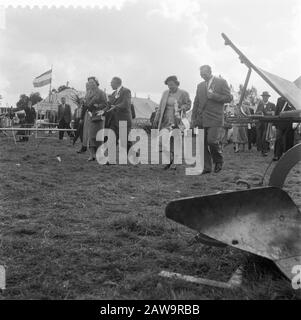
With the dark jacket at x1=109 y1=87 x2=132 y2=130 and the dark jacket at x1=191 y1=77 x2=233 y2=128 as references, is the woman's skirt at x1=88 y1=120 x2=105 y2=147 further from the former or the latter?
the dark jacket at x1=191 y1=77 x2=233 y2=128

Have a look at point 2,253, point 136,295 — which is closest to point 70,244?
point 2,253

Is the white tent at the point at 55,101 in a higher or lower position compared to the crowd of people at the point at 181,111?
higher

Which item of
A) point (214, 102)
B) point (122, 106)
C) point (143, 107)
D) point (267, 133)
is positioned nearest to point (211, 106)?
point (214, 102)

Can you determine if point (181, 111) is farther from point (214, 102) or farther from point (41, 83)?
point (41, 83)

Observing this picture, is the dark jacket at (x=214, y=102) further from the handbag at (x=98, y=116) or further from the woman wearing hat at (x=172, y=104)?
the handbag at (x=98, y=116)

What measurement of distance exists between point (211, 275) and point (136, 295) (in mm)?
542

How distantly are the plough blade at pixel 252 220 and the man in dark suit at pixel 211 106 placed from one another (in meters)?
4.79

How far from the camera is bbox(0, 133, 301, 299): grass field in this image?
8.12 ft

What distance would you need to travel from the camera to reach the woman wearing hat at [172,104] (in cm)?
841

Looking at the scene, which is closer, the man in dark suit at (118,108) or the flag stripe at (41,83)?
the man in dark suit at (118,108)

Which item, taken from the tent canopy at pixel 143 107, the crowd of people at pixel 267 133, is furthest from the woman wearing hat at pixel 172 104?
the tent canopy at pixel 143 107

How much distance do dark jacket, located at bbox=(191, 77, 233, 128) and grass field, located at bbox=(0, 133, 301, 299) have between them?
5.03ft

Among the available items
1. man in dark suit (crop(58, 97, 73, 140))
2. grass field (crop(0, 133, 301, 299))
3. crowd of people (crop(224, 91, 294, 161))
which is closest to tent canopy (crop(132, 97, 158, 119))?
man in dark suit (crop(58, 97, 73, 140))

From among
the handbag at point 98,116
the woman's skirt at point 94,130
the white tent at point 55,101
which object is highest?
the white tent at point 55,101
